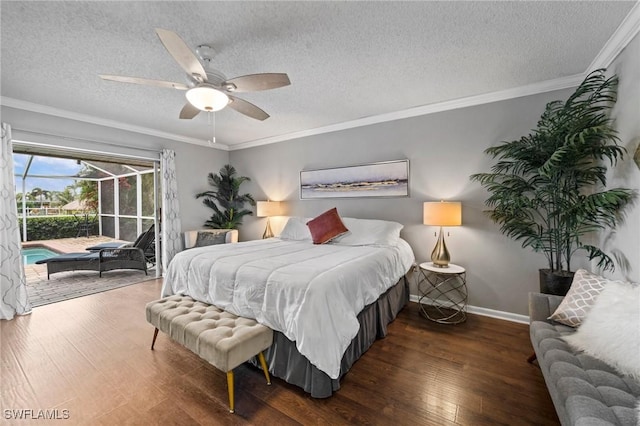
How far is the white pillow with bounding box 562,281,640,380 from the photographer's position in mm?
1240

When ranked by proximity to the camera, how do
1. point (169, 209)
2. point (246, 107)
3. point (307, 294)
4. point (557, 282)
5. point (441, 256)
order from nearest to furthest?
point (307, 294)
point (557, 282)
point (246, 107)
point (441, 256)
point (169, 209)

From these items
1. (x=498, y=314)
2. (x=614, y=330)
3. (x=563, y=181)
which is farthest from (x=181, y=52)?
(x=498, y=314)

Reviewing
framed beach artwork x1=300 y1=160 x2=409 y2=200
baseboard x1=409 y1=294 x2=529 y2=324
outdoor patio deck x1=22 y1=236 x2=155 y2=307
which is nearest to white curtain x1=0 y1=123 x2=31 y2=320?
outdoor patio deck x1=22 y1=236 x2=155 y2=307

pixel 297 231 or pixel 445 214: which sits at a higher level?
pixel 445 214

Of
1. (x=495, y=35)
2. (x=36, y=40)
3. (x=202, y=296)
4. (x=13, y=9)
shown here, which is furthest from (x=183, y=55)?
(x=495, y=35)

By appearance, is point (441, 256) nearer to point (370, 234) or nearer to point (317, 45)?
point (370, 234)

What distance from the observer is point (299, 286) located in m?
1.77

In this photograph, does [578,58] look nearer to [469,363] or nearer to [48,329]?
[469,363]

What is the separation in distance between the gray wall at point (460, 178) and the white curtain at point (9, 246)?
394cm

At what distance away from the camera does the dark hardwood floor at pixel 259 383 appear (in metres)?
1.58

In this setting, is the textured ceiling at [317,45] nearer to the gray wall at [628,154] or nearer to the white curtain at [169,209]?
the gray wall at [628,154]

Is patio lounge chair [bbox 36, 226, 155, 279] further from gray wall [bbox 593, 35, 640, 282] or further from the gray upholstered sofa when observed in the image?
gray wall [bbox 593, 35, 640, 282]

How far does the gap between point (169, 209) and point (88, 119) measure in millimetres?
1664

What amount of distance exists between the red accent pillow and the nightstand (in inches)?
43.2
